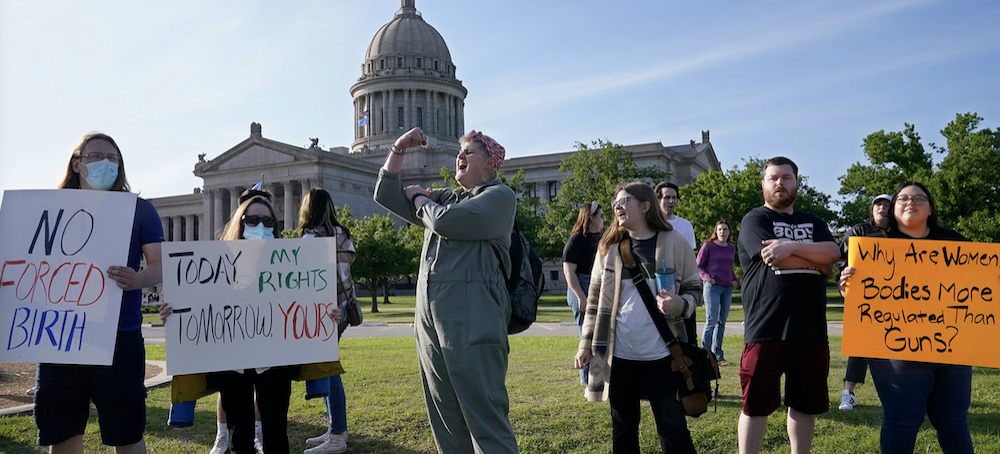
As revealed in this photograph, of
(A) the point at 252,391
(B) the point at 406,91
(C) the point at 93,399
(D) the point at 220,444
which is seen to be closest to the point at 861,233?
(A) the point at 252,391

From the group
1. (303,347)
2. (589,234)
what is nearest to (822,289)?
(303,347)

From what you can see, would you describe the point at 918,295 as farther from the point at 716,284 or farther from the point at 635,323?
the point at 716,284

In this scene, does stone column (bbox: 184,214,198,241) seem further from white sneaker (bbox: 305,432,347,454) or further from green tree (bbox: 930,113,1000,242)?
white sneaker (bbox: 305,432,347,454)

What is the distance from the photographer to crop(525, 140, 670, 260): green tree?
2020 inches

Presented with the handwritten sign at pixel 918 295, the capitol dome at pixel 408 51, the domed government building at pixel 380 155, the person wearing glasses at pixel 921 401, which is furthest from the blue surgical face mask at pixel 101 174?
the capitol dome at pixel 408 51

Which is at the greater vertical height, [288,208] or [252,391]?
[288,208]

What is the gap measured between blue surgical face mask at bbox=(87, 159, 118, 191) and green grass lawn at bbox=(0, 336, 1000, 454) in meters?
2.66

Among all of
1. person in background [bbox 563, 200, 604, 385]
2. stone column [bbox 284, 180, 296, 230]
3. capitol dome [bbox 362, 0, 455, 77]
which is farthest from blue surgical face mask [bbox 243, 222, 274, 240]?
capitol dome [bbox 362, 0, 455, 77]

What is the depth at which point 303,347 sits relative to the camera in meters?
5.00

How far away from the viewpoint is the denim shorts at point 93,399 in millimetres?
4465

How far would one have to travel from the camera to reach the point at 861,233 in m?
6.70

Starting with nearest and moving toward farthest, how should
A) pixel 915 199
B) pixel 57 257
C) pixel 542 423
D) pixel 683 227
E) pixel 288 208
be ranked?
pixel 57 257
pixel 915 199
pixel 542 423
pixel 683 227
pixel 288 208

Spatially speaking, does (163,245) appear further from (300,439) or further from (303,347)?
(300,439)

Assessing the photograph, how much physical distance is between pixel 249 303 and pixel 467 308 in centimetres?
169
